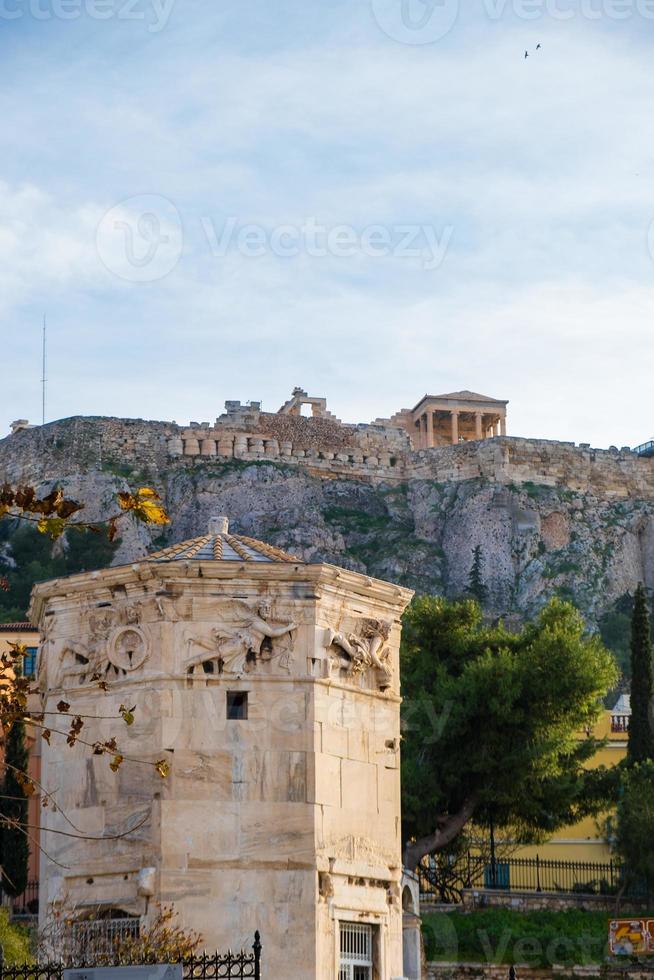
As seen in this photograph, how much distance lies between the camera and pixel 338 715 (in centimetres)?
2127

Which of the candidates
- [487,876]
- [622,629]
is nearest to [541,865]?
[487,876]

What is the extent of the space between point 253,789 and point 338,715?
135cm

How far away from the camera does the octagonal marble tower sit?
66.6ft

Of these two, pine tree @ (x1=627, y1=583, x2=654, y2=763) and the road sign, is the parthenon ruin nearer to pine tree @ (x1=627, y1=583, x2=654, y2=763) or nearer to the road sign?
pine tree @ (x1=627, y1=583, x2=654, y2=763)

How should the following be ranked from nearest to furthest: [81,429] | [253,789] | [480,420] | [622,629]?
[253,789]
[622,629]
[81,429]
[480,420]

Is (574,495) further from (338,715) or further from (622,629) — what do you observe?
(338,715)

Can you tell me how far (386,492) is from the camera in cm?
8300

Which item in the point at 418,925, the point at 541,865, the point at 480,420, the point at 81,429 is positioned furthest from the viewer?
the point at 480,420

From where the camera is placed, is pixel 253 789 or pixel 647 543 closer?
pixel 253 789

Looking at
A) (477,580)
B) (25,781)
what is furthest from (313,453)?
(25,781)

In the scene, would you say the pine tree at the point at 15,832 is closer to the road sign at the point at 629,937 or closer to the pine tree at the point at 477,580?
the road sign at the point at 629,937

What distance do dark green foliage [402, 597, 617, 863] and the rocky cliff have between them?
35.8 m

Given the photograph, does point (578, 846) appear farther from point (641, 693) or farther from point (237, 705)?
point (237, 705)

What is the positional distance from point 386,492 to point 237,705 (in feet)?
204
